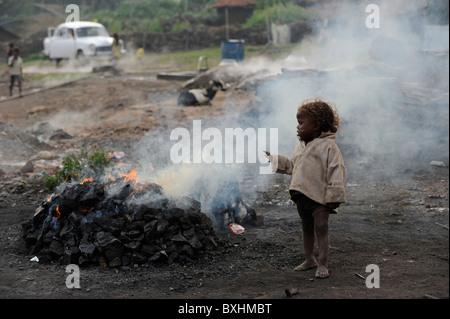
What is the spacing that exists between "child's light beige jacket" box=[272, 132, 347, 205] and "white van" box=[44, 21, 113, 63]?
19.7 metres

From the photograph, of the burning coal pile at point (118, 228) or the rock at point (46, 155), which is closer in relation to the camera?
the burning coal pile at point (118, 228)

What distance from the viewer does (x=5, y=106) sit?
46.3 feet

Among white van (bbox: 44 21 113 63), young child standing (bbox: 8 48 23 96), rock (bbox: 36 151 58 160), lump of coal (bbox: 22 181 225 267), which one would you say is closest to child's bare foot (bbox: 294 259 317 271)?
lump of coal (bbox: 22 181 225 267)

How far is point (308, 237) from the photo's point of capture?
3730 millimetres

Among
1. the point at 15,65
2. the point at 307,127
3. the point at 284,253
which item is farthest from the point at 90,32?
the point at 307,127

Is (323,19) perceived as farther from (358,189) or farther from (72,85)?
(358,189)

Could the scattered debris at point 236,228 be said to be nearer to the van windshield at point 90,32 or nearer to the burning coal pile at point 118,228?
the burning coal pile at point 118,228

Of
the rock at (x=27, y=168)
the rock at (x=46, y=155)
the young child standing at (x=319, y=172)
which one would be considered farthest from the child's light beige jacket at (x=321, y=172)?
the rock at (x=46, y=155)

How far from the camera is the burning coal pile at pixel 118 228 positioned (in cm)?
405

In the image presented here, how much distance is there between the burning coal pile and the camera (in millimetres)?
4055

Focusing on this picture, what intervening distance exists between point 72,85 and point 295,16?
1322 cm

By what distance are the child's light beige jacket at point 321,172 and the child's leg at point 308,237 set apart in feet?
0.68
